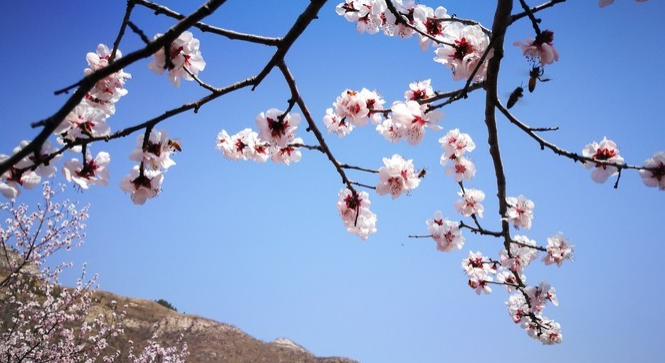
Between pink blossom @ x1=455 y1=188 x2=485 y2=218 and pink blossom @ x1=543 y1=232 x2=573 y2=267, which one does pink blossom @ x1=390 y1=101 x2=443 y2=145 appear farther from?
pink blossom @ x1=543 y1=232 x2=573 y2=267

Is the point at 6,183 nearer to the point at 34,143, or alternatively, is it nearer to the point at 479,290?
the point at 34,143

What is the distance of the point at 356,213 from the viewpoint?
3.21 meters

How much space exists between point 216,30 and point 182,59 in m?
0.37

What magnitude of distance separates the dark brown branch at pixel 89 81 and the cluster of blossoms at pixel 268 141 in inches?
43.8

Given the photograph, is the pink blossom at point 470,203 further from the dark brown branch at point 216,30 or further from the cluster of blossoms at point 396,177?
the dark brown branch at point 216,30

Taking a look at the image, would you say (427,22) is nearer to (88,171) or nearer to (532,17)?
(532,17)

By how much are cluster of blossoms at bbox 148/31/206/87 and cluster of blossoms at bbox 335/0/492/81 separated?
53.0 inches

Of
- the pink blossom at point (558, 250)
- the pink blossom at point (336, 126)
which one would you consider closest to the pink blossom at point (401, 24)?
the pink blossom at point (336, 126)

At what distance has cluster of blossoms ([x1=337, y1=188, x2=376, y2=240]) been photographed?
319 cm

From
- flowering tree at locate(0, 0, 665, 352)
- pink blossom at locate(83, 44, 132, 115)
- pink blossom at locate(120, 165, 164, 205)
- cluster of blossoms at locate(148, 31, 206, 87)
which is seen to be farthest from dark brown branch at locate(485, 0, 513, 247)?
pink blossom at locate(83, 44, 132, 115)

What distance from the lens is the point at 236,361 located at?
18.5 metres

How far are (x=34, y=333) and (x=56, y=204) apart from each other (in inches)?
134

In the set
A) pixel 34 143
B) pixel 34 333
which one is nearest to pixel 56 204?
pixel 34 333

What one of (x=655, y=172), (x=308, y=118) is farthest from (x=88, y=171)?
(x=655, y=172)
